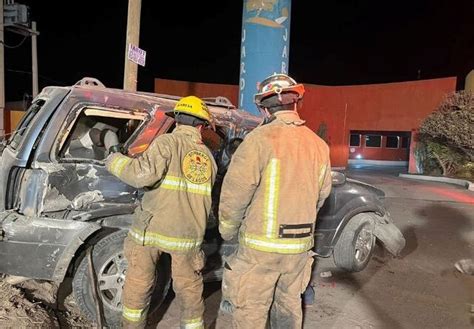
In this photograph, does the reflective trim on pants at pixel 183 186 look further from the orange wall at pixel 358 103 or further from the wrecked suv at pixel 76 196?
the orange wall at pixel 358 103

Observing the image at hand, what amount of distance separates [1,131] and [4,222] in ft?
32.1

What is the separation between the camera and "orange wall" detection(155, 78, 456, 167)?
19.8 m

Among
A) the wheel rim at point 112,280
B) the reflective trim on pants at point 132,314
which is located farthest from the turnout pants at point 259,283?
the wheel rim at point 112,280

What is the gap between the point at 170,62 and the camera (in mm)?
53719

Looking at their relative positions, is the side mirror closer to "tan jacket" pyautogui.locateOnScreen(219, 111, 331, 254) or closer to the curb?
"tan jacket" pyautogui.locateOnScreen(219, 111, 331, 254)

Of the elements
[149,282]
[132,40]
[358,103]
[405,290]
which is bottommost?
[405,290]

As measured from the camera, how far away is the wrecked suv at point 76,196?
3.42m

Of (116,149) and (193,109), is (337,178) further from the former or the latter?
(116,149)

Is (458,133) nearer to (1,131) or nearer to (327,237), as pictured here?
(327,237)

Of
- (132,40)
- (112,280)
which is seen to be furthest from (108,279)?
(132,40)

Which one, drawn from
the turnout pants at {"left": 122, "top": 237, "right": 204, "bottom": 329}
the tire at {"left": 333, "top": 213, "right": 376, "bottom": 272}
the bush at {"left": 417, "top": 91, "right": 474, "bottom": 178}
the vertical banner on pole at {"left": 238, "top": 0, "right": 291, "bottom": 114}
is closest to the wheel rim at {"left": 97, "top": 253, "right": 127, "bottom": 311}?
the turnout pants at {"left": 122, "top": 237, "right": 204, "bottom": 329}

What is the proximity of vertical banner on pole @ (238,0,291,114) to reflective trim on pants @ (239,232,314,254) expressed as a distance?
6.79 m

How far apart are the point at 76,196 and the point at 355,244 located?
3250 millimetres

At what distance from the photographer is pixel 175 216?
3121 mm
